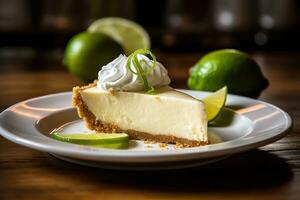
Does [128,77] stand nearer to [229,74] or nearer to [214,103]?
[214,103]

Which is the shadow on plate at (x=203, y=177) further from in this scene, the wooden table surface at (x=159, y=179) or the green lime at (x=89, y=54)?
the green lime at (x=89, y=54)

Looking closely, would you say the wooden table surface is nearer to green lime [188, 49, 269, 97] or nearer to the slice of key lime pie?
the slice of key lime pie

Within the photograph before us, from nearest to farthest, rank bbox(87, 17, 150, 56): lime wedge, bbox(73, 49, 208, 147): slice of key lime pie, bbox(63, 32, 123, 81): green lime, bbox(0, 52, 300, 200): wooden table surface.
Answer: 1. bbox(0, 52, 300, 200): wooden table surface
2. bbox(73, 49, 208, 147): slice of key lime pie
3. bbox(63, 32, 123, 81): green lime
4. bbox(87, 17, 150, 56): lime wedge

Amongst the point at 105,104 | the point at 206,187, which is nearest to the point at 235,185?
the point at 206,187

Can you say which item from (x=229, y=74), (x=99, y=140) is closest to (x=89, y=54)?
(x=229, y=74)

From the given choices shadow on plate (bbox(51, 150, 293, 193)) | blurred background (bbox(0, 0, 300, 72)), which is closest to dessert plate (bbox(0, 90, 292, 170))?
shadow on plate (bbox(51, 150, 293, 193))

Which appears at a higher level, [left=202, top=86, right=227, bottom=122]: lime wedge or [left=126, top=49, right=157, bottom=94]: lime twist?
[left=126, top=49, right=157, bottom=94]: lime twist

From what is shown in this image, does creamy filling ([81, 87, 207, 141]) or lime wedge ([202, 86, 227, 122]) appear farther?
lime wedge ([202, 86, 227, 122])

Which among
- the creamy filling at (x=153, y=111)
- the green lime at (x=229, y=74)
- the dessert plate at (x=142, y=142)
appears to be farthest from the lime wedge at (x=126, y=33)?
the creamy filling at (x=153, y=111)
